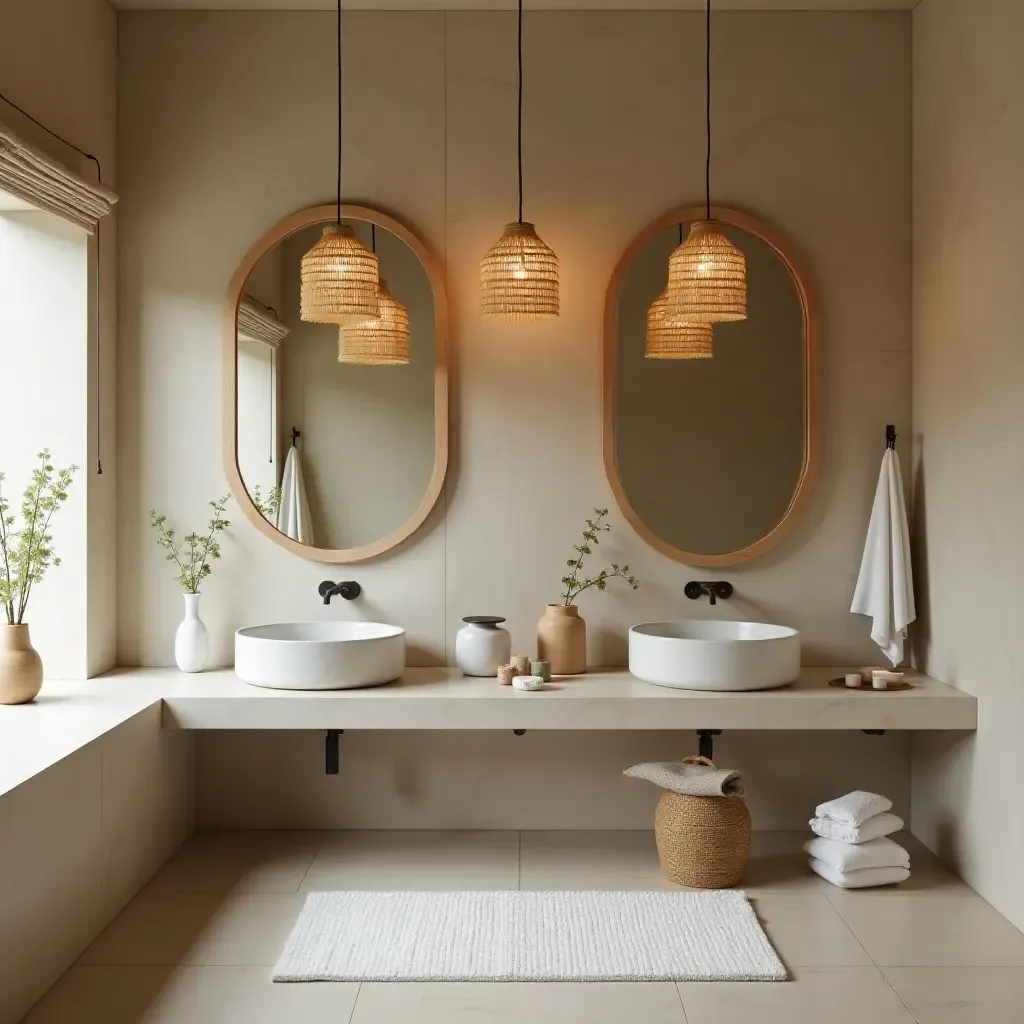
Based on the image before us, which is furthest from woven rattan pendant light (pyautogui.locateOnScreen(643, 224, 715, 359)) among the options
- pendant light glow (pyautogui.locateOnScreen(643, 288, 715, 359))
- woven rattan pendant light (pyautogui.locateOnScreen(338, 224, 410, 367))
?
woven rattan pendant light (pyautogui.locateOnScreen(338, 224, 410, 367))

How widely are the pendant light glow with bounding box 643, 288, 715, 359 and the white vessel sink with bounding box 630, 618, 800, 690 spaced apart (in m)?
0.92

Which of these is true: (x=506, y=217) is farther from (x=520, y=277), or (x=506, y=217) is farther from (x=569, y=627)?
(x=569, y=627)

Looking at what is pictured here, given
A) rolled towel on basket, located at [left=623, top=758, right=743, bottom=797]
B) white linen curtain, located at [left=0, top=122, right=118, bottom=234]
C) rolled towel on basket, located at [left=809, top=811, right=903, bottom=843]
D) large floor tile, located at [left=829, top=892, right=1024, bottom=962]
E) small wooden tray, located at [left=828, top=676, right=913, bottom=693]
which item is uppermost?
white linen curtain, located at [left=0, top=122, right=118, bottom=234]

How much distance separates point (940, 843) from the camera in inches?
140

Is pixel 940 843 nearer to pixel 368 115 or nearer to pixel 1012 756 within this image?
pixel 1012 756

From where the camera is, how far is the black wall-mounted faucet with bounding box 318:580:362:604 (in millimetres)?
3723

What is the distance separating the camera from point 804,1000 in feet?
8.47

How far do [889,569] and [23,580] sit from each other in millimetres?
2545

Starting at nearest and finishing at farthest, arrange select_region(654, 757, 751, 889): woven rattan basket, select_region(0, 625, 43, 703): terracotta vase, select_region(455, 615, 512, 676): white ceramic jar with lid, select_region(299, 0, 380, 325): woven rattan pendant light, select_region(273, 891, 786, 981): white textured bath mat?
select_region(273, 891, 786, 981): white textured bath mat < select_region(0, 625, 43, 703): terracotta vase < select_region(654, 757, 751, 889): woven rattan basket < select_region(299, 0, 380, 325): woven rattan pendant light < select_region(455, 615, 512, 676): white ceramic jar with lid

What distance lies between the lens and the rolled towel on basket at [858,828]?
3.29 meters

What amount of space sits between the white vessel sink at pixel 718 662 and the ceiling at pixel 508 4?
198 centimetres

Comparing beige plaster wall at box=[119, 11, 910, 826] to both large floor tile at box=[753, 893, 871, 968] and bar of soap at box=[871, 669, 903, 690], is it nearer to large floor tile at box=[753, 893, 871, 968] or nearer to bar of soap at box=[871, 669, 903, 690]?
bar of soap at box=[871, 669, 903, 690]

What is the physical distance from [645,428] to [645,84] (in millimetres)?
1104

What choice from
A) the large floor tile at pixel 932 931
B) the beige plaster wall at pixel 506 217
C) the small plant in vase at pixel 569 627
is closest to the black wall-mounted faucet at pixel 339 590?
the beige plaster wall at pixel 506 217
